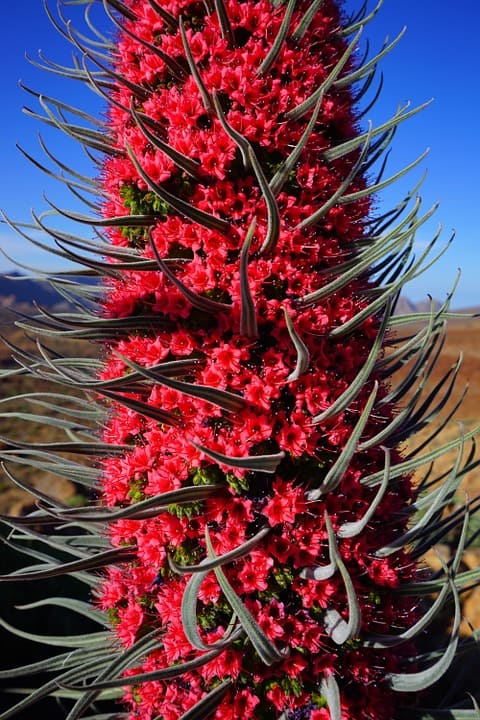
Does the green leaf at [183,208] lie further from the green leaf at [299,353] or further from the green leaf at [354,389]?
the green leaf at [354,389]

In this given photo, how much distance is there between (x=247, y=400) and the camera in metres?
1.10

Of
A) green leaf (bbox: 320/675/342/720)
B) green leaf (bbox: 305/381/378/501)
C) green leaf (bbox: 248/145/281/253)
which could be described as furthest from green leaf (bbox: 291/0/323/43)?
green leaf (bbox: 320/675/342/720)

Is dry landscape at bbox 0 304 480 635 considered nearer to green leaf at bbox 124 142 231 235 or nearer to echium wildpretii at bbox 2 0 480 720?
echium wildpretii at bbox 2 0 480 720

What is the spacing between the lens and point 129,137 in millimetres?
1339

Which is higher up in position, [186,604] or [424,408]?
[424,408]

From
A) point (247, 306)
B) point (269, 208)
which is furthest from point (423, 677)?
point (269, 208)

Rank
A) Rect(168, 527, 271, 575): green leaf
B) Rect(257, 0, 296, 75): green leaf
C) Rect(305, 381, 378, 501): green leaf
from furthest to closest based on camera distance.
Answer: Rect(257, 0, 296, 75): green leaf
Rect(305, 381, 378, 501): green leaf
Rect(168, 527, 271, 575): green leaf

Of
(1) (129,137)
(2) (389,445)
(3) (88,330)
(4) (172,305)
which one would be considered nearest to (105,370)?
(3) (88,330)

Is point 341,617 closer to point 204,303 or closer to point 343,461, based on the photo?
point 343,461

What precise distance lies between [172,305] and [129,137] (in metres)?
0.47

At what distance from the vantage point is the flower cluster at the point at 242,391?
1.12m

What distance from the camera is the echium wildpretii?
1.10m

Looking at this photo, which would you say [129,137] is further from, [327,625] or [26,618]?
[26,618]

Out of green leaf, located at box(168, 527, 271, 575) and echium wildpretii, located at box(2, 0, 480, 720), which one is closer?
green leaf, located at box(168, 527, 271, 575)
